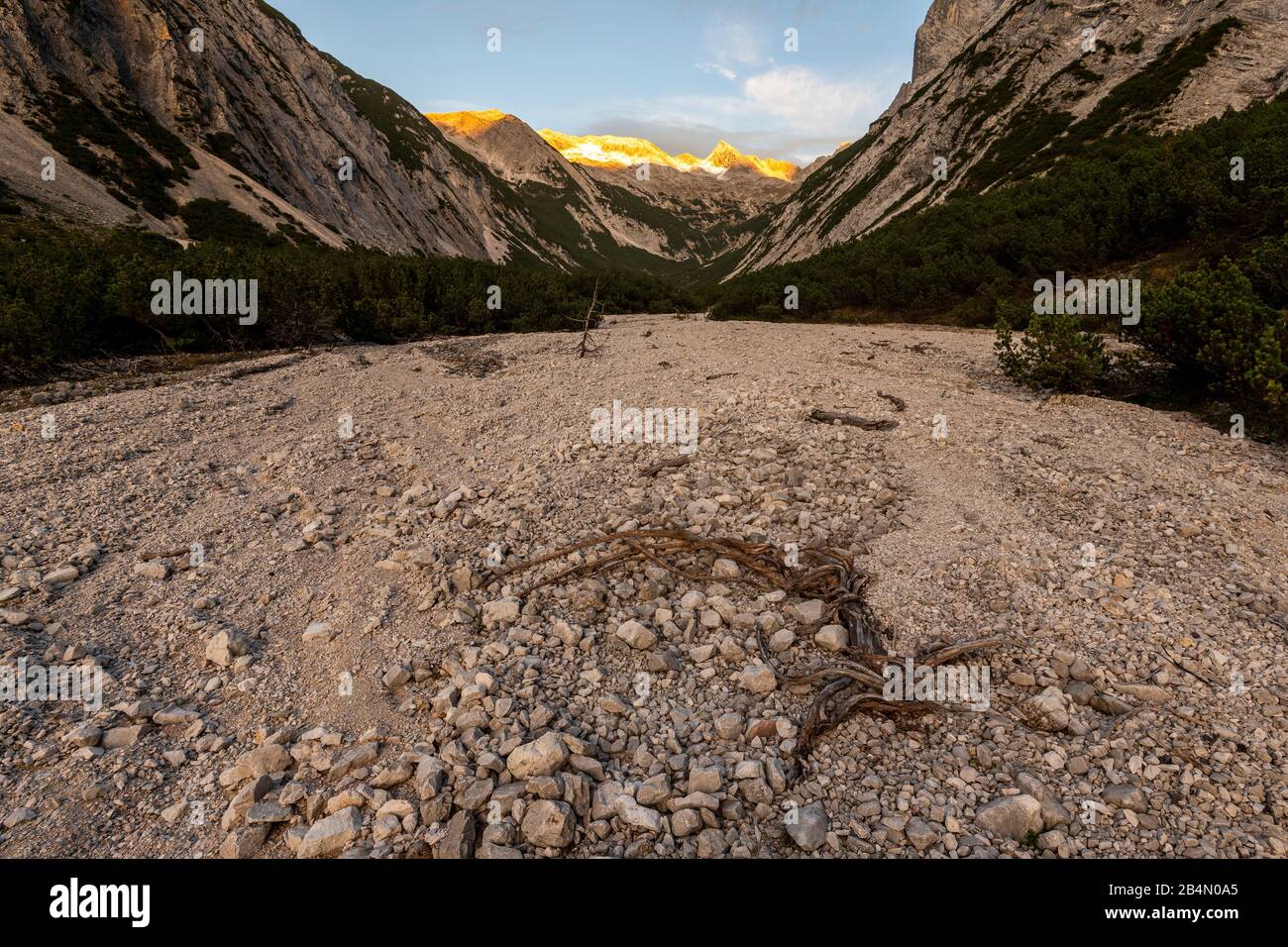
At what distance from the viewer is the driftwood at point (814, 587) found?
4242 millimetres

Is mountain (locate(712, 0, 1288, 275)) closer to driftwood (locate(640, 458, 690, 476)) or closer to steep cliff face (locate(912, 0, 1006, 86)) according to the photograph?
steep cliff face (locate(912, 0, 1006, 86))

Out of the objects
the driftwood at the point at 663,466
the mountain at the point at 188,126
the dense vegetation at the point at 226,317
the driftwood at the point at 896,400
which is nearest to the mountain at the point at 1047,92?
the dense vegetation at the point at 226,317

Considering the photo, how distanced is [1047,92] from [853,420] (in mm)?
83008

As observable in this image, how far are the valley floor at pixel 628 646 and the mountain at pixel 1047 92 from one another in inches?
2283

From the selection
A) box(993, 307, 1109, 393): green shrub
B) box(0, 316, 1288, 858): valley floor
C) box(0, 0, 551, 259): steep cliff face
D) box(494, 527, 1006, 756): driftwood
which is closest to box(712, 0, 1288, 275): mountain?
box(993, 307, 1109, 393): green shrub

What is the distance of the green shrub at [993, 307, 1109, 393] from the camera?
12204mm

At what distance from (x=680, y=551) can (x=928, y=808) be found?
10.9 ft

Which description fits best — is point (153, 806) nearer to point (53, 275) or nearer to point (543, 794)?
point (543, 794)

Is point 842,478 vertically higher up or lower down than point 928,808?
higher up

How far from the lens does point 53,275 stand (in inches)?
629

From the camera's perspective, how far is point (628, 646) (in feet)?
16.6
